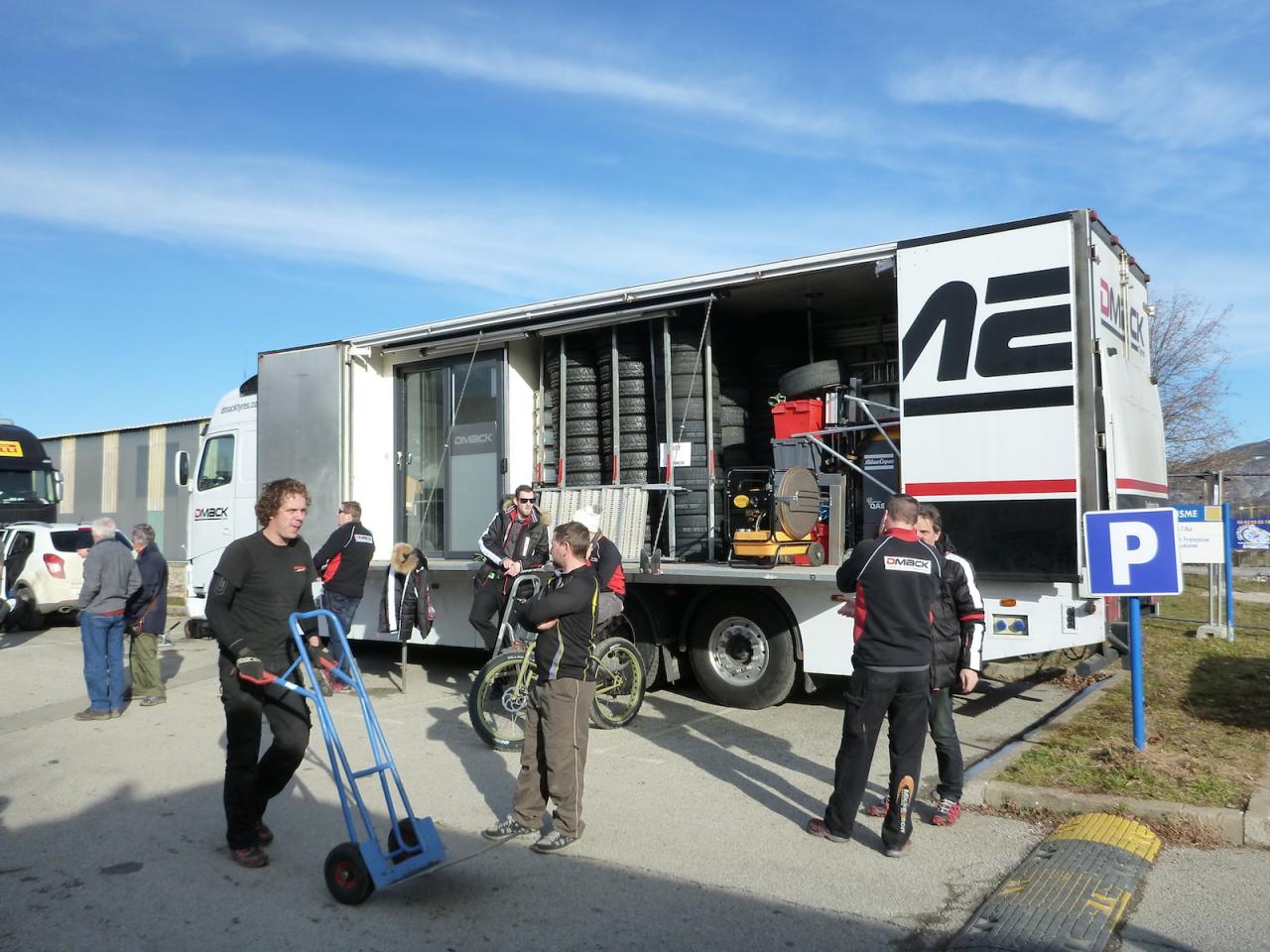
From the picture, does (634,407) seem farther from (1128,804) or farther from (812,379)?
(1128,804)

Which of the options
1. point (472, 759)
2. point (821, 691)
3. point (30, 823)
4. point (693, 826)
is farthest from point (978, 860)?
point (30, 823)

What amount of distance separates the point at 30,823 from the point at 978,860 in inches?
197

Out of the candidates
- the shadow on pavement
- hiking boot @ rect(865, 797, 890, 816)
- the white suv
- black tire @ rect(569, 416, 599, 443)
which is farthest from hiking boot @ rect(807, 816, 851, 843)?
the white suv

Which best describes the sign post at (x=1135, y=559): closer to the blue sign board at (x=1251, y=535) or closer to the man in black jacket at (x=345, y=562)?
the man in black jacket at (x=345, y=562)

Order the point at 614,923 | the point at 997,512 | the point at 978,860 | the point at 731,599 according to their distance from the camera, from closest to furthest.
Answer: the point at 614,923
the point at 978,860
the point at 997,512
the point at 731,599

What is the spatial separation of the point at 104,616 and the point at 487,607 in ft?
10.2

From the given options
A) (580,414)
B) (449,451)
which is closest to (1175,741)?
(580,414)

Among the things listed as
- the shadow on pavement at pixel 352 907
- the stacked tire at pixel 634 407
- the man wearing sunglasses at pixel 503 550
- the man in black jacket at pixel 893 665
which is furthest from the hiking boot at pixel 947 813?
the stacked tire at pixel 634 407

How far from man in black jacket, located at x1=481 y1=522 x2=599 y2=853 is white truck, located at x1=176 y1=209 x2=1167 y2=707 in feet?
9.03

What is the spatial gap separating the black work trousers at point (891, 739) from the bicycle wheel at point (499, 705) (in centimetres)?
272

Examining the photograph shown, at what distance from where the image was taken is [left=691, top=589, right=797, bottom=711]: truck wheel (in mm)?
Result: 7789

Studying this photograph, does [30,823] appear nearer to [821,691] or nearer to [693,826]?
[693,826]

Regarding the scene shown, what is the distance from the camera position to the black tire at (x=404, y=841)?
4.19 m

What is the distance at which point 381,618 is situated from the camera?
9539 millimetres
